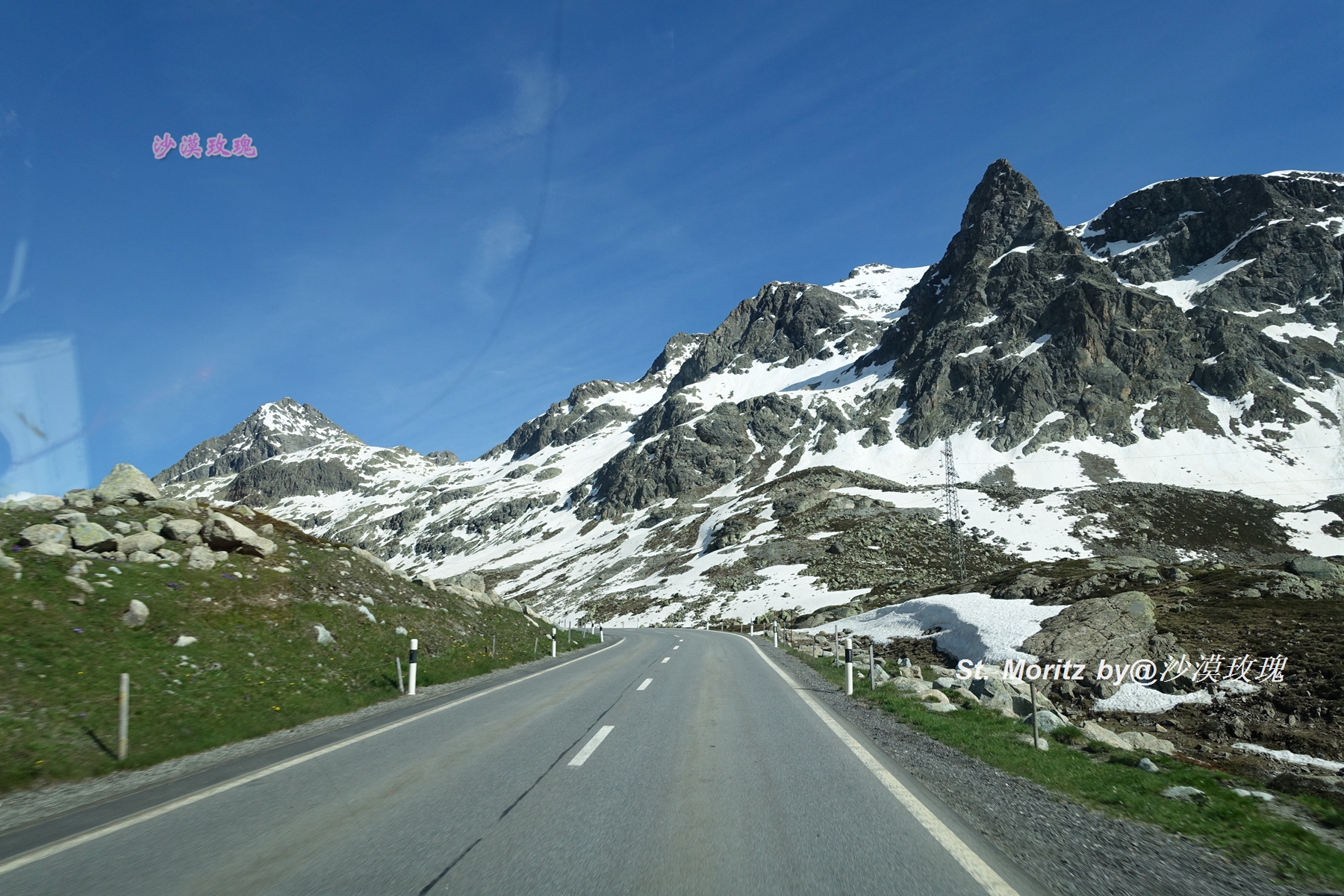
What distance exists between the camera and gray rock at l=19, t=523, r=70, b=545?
13758mm

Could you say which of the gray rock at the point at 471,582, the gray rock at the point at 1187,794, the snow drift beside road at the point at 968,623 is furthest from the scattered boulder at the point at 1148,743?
the gray rock at the point at 471,582

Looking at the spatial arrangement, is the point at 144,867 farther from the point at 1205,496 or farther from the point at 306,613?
the point at 1205,496

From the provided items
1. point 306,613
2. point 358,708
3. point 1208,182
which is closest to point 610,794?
point 358,708

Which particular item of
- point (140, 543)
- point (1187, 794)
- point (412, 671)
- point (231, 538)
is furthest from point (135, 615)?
point (1187, 794)

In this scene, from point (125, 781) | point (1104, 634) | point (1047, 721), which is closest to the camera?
point (125, 781)

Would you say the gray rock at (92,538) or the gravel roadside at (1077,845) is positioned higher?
the gray rock at (92,538)

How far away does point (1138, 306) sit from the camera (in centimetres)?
15138

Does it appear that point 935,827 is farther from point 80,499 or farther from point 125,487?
point 125,487

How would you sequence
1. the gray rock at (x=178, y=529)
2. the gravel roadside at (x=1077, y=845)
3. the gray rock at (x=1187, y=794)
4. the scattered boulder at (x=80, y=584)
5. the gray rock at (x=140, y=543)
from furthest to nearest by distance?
1. the gray rock at (x=178, y=529)
2. the gray rock at (x=140, y=543)
3. the scattered boulder at (x=80, y=584)
4. the gray rock at (x=1187, y=794)
5. the gravel roadside at (x=1077, y=845)

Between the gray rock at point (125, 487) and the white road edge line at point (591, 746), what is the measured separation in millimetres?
17426

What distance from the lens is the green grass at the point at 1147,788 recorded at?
5.47 meters

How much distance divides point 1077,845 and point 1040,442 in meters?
153

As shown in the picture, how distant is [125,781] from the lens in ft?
25.3

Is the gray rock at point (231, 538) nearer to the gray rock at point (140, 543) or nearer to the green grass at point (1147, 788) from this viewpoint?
the gray rock at point (140, 543)
